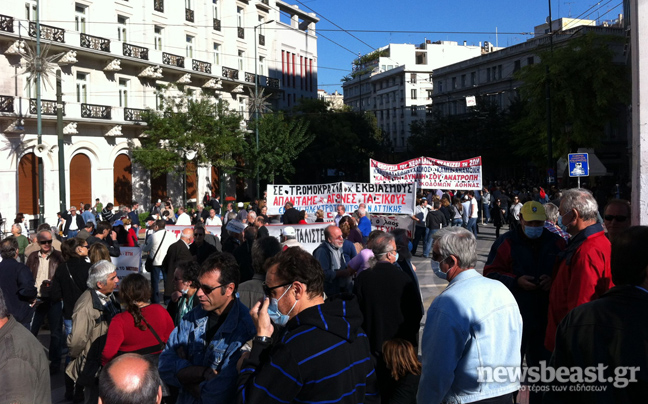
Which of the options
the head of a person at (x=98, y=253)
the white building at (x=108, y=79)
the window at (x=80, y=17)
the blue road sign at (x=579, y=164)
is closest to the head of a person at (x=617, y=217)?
the head of a person at (x=98, y=253)

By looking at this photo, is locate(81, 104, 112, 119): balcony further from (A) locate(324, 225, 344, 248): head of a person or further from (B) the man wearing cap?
(B) the man wearing cap

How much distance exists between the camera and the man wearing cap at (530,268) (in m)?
5.24

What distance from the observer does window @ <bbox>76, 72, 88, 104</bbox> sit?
34.5 meters

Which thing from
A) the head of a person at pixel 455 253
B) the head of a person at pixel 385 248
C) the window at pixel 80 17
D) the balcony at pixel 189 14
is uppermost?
the balcony at pixel 189 14

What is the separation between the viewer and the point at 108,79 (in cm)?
3644

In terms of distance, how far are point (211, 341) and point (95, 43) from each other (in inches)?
1340

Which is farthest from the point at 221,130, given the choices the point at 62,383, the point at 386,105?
the point at 386,105

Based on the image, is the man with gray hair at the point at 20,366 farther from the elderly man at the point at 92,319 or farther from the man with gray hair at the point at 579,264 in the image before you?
the man with gray hair at the point at 579,264

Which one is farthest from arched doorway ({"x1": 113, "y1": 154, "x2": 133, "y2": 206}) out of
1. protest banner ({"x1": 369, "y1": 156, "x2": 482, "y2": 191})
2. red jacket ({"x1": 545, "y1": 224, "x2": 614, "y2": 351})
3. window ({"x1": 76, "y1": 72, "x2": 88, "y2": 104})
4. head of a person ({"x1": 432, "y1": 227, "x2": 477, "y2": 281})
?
head of a person ({"x1": 432, "y1": 227, "x2": 477, "y2": 281})

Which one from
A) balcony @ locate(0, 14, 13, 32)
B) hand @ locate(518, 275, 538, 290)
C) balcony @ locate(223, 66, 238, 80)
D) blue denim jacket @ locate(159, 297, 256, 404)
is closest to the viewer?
blue denim jacket @ locate(159, 297, 256, 404)

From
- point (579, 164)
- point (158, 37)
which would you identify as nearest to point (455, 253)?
point (579, 164)

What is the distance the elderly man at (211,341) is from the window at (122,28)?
3605 centimetres

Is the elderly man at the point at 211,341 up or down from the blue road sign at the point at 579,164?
down

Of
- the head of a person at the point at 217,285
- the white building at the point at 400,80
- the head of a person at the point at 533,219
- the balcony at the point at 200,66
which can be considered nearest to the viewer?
the head of a person at the point at 217,285
